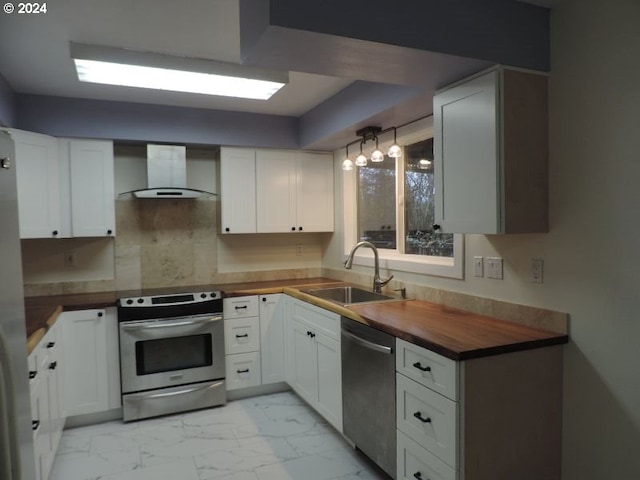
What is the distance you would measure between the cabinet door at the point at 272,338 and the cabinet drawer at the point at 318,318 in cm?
25

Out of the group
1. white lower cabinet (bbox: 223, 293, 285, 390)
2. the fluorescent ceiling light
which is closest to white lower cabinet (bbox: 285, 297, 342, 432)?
white lower cabinet (bbox: 223, 293, 285, 390)

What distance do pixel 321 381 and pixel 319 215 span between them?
1613 mm

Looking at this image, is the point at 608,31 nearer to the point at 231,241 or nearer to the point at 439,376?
the point at 439,376

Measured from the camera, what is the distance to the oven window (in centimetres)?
321

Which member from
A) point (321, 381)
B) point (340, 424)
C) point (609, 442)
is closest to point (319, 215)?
point (321, 381)

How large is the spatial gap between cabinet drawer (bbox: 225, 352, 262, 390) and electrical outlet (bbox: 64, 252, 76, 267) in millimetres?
1500

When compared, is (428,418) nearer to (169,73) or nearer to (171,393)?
(171,393)

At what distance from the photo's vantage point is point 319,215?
13.2ft

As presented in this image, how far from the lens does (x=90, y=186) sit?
10.7 feet

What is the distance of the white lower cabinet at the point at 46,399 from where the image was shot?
2.08m

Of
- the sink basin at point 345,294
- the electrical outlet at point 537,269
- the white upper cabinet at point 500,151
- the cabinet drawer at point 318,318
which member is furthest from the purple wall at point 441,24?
the sink basin at point 345,294

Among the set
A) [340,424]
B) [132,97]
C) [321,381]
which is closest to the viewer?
[340,424]

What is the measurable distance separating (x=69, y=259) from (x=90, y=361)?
0.92 metres

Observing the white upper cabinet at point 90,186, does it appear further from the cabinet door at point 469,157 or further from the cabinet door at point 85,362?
the cabinet door at point 469,157
